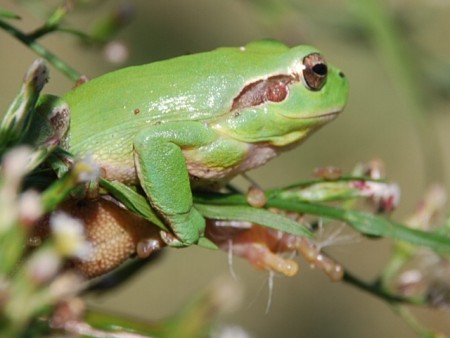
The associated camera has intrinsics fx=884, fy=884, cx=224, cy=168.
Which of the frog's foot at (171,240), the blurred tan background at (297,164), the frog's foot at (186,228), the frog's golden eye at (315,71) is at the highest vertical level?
→ the frog's golden eye at (315,71)

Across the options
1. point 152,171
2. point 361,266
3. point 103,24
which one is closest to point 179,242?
point 152,171

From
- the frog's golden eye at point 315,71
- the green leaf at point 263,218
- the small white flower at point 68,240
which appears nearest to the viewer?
the small white flower at point 68,240

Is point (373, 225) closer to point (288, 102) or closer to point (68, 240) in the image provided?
point (288, 102)

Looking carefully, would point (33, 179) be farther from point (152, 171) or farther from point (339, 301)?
point (339, 301)

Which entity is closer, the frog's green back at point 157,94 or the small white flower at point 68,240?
the small white flower at point 68,240

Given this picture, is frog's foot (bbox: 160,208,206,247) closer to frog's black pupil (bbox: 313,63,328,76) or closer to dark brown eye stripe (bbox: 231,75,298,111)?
dark brown eye stripe (bbox: 231,75,298,111)

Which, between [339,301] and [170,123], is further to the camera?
[339,301]

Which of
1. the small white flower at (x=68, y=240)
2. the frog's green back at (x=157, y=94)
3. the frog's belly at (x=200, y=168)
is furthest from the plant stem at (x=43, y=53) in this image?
Answer: the small white flower at (x=68, y=240)

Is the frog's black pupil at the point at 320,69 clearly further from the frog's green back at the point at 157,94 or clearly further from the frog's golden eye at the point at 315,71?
the frog's green back at the point at 157,94
